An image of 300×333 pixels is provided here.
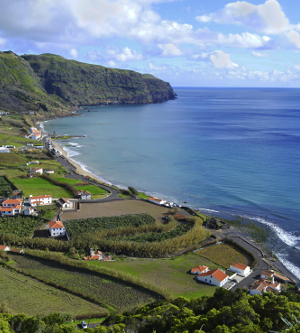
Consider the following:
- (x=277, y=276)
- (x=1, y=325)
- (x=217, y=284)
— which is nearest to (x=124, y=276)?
(x=217, y=284)

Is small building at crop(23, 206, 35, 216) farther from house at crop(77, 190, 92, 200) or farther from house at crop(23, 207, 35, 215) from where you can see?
house at crop(77, 190, 92, 200)

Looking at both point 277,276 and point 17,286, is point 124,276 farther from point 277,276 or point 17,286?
point 277,276

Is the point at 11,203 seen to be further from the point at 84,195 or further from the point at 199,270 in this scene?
the point at 199,270

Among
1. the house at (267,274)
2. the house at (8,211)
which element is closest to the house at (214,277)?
the house at (267,274)

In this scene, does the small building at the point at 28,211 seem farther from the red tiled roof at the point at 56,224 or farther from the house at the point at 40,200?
the red tiled roof at the point at 56,224

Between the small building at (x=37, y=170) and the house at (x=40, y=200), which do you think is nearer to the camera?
the house at (x=40, y=200)

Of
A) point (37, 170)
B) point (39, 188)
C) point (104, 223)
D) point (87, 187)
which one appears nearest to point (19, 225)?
point (104, 223)
